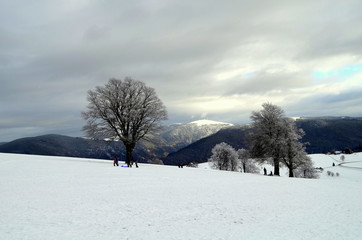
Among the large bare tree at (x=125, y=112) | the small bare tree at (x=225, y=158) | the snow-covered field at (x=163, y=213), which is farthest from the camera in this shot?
the small bare tree at (x=225, y=158)

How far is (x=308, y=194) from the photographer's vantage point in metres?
21.6

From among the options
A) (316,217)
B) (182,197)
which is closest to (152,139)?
(182,197)

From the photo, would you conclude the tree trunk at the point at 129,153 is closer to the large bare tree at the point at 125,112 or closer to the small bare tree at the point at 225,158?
the large bare tree at the point at 125,112

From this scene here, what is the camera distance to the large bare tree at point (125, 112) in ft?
135

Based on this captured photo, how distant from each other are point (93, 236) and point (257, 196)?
46.1 feet

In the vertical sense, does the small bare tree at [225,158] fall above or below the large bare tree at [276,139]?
below

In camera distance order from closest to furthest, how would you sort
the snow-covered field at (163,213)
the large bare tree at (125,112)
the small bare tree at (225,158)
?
1. the snow-covered field at (163,213)
2. the large bare tree at (125,112)
3. the small bare tree at (225,158)

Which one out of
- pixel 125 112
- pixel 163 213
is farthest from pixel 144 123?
pixel 163 213

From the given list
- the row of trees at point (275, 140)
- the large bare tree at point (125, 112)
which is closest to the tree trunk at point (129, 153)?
the large bare tree at point (125, 112)

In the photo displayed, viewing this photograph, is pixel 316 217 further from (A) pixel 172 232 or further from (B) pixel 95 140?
(B) pixel 95 140

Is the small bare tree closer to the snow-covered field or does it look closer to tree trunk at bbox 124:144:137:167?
tree trunk at bbox 124:144:137:167

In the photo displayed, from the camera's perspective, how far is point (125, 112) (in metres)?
42.5

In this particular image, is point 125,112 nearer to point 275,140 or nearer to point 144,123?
point 144,123

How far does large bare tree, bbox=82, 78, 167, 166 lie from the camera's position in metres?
41.3
